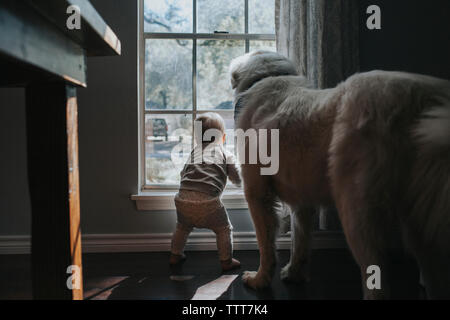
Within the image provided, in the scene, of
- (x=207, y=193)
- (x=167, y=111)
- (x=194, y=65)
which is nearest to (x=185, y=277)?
(x=207, y=193)

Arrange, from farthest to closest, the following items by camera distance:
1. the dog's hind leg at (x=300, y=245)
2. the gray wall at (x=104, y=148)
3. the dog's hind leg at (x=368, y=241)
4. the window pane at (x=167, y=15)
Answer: the window pane at (x=167, y=15), the gray wall at (x=104, y=148), the dog's hind leg at (x=300, y=245), the dog's hind leg at (x=368, y=241)

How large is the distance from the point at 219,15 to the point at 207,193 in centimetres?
120

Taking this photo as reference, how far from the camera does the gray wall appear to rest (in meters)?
2.00

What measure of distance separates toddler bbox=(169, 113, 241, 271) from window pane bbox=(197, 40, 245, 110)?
1.30 feet

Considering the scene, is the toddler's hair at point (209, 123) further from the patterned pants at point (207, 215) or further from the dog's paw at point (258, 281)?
the dog's paw at point (258, 281)

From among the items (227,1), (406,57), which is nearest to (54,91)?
(227,1)

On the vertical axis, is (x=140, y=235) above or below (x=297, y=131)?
below

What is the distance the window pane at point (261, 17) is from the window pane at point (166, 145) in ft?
2.39

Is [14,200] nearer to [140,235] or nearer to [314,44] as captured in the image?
[140,235]

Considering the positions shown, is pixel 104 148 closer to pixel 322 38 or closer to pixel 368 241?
pixel 322 38

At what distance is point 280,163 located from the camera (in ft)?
4.25

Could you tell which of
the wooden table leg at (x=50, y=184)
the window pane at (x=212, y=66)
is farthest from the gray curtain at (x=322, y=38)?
the wooden table leg at (x=50, y=184)

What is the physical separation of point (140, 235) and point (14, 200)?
2.55 ft

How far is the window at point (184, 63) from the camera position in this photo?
2172 mm
